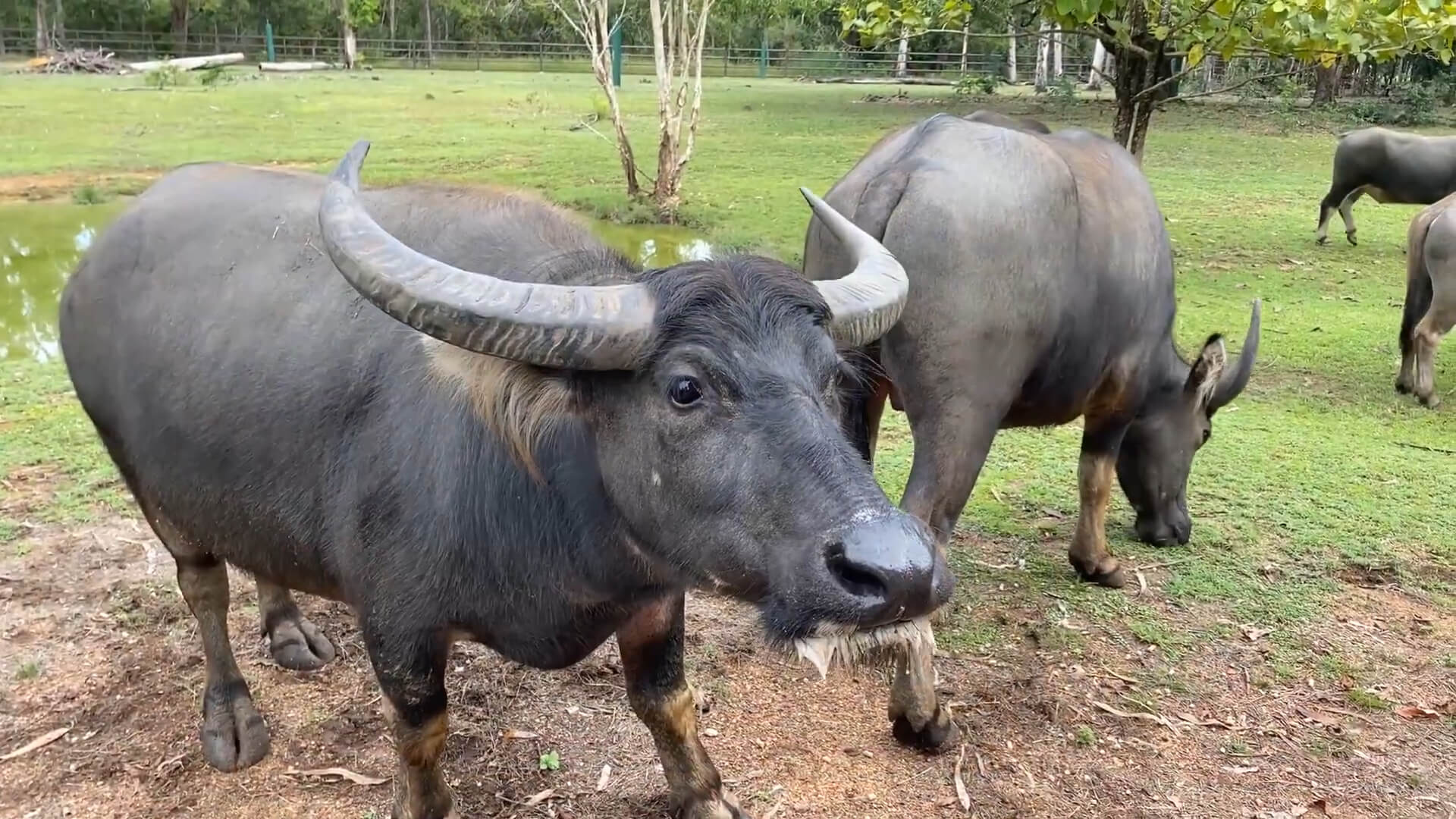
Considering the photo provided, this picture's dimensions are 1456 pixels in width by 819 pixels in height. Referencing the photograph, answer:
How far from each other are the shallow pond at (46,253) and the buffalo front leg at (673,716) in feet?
14.9

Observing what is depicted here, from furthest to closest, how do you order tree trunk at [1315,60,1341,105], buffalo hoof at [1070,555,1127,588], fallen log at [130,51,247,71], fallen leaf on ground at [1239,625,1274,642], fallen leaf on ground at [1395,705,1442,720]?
1. fallen log at [130,51,247,71]
2. tree trunk at [1315,60,1341,105]
3. buffalo hoof at [1070,555,1127,588]
4. fallen leaf on ground at [1239,625,1274,642]
5. fallen leaf on ground at [1395,705,1442,720]

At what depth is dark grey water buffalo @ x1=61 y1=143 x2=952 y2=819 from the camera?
2.20m

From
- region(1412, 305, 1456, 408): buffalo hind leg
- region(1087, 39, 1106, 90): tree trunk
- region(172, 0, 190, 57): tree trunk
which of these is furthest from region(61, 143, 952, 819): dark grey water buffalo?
region(172, 0, 190, 57): tree trunk

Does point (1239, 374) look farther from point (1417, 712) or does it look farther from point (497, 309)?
point (497, 309)

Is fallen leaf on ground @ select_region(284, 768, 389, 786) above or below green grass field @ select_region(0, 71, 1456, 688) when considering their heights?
below

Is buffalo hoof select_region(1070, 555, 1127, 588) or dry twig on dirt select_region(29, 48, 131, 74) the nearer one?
buffalo hoof select_region(1070, 555, 1127, 588)

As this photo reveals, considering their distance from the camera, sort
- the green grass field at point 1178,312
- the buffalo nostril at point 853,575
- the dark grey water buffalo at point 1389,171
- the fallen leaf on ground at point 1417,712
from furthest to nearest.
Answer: the dark grey water buffalo at point 1389,171, the green grass field at point 1178,312, the fallen leaf on ground at point 1417,712, the buffalo nostril at point 853,575

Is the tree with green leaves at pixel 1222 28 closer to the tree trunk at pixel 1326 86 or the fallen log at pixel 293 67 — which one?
the tree trunk at pixel 1326 86

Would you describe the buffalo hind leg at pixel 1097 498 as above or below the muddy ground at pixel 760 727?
above

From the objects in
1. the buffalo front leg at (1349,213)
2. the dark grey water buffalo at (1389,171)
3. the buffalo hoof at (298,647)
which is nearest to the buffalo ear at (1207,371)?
the buffalo hoof at (298,647)

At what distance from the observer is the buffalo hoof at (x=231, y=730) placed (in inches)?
144

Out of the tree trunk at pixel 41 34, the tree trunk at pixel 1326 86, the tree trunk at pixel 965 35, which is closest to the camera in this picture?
the tree trunk at pixel 965 35

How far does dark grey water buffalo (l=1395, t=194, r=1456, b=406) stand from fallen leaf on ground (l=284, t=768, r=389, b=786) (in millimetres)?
7566

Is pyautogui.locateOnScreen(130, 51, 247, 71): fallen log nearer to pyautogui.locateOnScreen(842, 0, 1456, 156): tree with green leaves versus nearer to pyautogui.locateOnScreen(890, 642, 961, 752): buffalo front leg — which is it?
pyautogui.locateOnScreen(842, 0, 1456, 156): tree with green leaves
